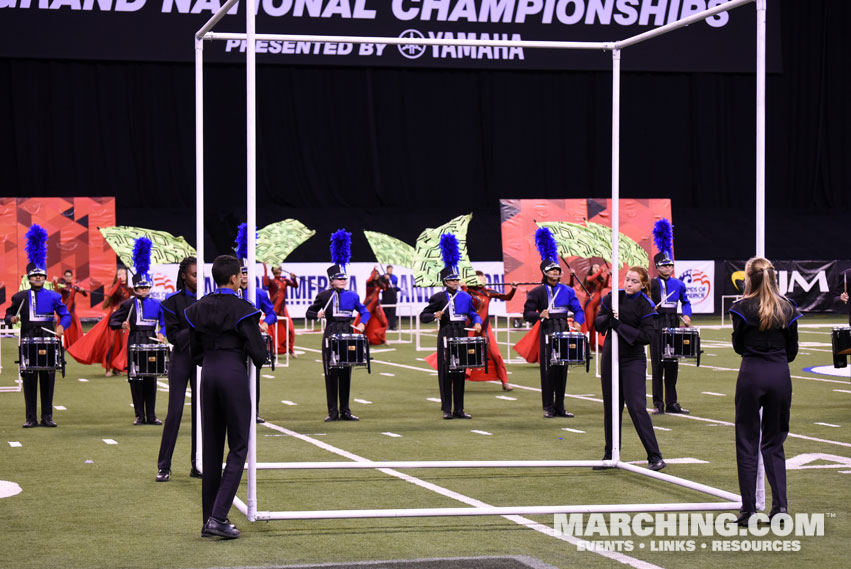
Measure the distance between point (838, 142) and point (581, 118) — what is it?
8406mm

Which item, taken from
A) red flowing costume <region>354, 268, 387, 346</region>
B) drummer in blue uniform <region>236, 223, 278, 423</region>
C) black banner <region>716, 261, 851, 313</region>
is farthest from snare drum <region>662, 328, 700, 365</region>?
black banner <region>716, 261, 851, 313</region>

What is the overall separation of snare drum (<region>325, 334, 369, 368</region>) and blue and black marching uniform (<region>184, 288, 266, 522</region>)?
633 cm

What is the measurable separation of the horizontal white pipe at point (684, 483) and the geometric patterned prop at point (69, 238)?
21288 millimetres

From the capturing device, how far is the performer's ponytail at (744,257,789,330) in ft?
25.6

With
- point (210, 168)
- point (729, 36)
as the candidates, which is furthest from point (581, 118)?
point (210, 168)

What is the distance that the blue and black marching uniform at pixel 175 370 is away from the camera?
9852 mm

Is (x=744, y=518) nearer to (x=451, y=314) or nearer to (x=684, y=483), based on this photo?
(x=684, y=483)

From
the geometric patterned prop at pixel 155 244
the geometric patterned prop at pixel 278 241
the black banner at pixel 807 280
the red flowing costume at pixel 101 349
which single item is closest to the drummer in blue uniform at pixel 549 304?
the geometric patterned prop at pixel 155 244

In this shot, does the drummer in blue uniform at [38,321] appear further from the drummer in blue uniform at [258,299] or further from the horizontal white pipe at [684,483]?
the horizontal white pipe at [684,483]

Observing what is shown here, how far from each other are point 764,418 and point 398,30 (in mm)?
26003

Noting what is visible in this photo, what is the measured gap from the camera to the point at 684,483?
9.43 metres

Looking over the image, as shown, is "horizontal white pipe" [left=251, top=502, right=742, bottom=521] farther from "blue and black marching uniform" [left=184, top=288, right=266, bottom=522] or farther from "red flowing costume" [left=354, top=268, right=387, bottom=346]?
"red flowing costume" [left=354, top=268, right=387, bottom=346]

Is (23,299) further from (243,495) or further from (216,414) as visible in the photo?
Answer: (216,414)

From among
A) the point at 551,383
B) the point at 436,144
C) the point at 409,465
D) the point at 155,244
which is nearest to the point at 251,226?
the point at 409,465
